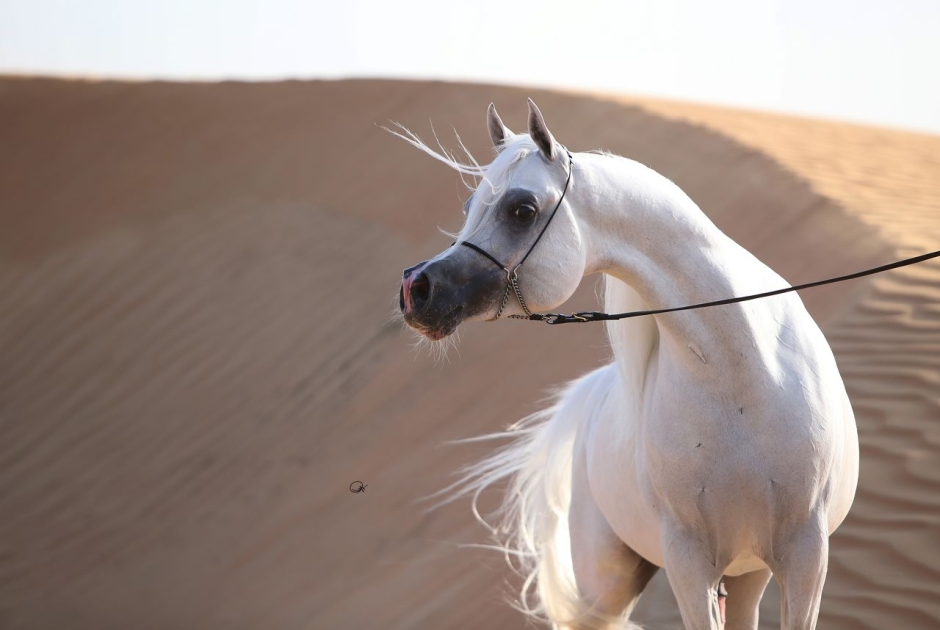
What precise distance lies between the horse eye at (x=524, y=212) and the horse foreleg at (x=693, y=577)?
1005 mm

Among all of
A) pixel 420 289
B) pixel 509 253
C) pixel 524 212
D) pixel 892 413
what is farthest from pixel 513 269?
pixel 892 413

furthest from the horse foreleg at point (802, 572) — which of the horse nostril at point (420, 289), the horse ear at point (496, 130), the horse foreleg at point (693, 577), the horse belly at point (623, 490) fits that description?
the horse ear at point (496, 130)

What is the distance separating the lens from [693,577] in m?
2.86

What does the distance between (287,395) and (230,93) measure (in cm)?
726

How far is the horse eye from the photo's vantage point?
8.71 ft

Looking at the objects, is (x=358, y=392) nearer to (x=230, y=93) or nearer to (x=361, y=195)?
(x=361, y=195)

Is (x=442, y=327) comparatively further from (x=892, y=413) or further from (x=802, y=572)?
(x=892, y=413)

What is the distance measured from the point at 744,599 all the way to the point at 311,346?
7243mm

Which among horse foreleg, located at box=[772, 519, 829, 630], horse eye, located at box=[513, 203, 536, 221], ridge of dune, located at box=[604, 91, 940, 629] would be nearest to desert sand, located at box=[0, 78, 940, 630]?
ridge of dune, located at box=[604, 91, 940, 629]

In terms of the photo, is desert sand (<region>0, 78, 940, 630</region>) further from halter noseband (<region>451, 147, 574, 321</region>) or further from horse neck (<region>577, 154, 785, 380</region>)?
halter noseband (<region>451, 147, 574, 321</region>)

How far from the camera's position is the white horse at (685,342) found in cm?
268

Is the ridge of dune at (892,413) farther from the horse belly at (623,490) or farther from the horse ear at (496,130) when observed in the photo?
the horse ear at (496,130)

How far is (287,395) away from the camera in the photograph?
9.66 m

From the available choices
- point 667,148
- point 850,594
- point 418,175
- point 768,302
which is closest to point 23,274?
point 418,175
